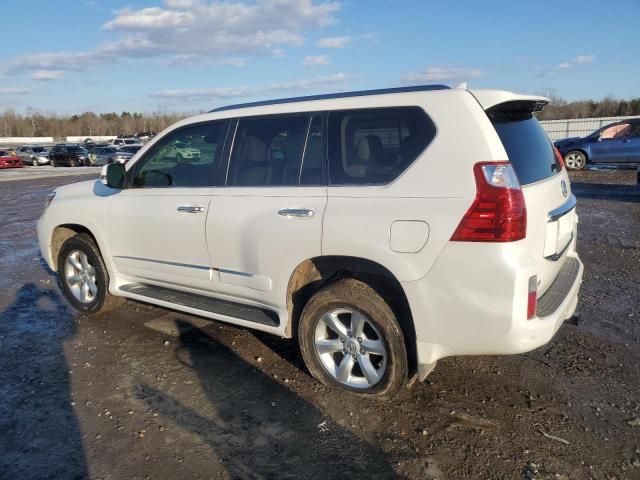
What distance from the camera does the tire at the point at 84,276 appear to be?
503cm

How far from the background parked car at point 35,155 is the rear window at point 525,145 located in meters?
42.9

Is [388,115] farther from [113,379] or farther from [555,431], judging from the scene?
[113,379]

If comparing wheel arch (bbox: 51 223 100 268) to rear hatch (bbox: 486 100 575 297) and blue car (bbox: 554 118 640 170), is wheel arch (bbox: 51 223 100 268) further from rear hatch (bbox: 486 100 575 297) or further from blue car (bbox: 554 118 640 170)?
blue car (bbox: 554 118 640 170)

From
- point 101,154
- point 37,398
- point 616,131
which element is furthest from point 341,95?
point 101,154

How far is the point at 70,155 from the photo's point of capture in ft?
122

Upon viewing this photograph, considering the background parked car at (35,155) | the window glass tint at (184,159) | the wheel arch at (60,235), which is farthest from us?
the background parked car at (35,155)

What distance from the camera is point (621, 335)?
173 inches

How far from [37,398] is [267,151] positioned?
2.39 meters

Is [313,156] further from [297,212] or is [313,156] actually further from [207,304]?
[207,304]

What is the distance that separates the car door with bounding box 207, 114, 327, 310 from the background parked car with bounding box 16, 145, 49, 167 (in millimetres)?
41564

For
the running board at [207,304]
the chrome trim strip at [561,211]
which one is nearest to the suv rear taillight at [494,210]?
the chrome trim strip at [561,211]

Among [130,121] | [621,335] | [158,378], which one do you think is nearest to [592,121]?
[621,335]

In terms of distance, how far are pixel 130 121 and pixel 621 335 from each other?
425 feet

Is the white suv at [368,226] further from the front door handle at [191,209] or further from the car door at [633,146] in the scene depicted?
the car door at [633,146]
